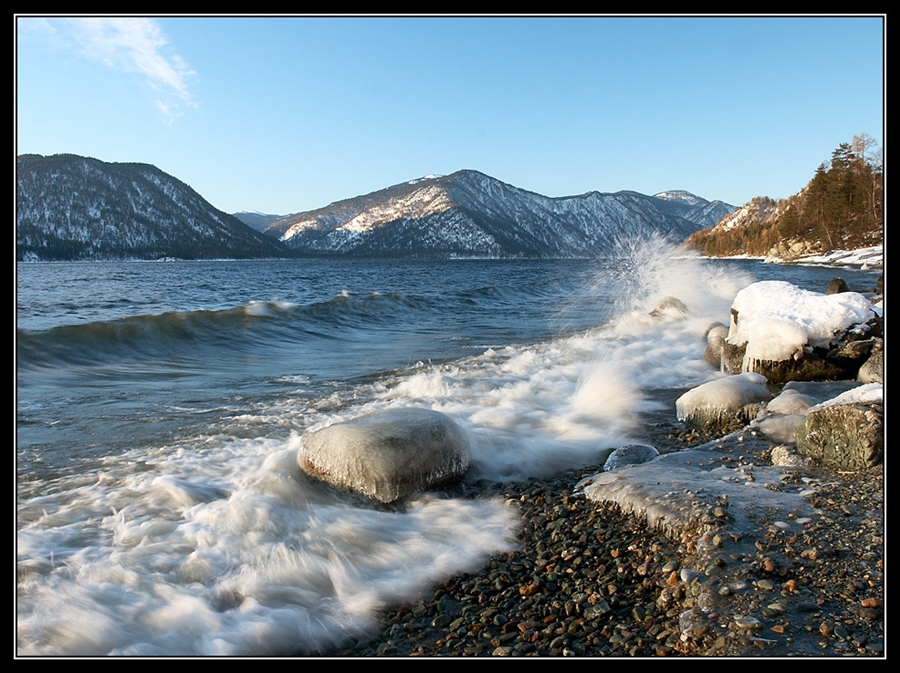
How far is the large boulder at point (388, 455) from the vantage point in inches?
247

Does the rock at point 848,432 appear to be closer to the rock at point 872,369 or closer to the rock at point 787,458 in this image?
the rock at point 787,458

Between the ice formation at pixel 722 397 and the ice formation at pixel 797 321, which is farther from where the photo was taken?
the ice formation at pixel 797 321

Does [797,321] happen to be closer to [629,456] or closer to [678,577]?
[629,456]

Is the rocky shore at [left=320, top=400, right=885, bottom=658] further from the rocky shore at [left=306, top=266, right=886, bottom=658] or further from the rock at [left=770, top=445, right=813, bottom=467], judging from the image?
the rock at [left=770, top=445, right=813, bottom=467]

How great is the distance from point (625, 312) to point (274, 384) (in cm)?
1841

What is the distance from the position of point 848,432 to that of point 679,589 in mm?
3222

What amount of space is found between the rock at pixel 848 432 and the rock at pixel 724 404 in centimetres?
185

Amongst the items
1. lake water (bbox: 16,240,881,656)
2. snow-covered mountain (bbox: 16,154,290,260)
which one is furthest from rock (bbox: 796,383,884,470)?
snow-covered mountain (bbox: 16,154,290,260)

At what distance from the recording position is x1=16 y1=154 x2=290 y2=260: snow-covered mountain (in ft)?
497

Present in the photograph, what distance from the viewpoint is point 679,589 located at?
12.9 feet

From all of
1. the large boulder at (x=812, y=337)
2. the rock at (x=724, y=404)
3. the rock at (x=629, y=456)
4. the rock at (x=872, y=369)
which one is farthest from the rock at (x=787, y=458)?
the large boulder at (x=812, y=337)

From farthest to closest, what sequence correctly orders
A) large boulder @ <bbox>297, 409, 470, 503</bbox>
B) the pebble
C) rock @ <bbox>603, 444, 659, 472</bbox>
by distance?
rock @ <bbox>603, 444, 659, 472</bbox>
large boulder @ <bbox>297, 409, 470, 503</bbox>
the pebble

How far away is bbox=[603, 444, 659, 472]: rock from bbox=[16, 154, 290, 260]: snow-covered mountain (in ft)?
528

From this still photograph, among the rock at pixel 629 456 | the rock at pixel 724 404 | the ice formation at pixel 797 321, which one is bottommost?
the rock at pixel 629 456
